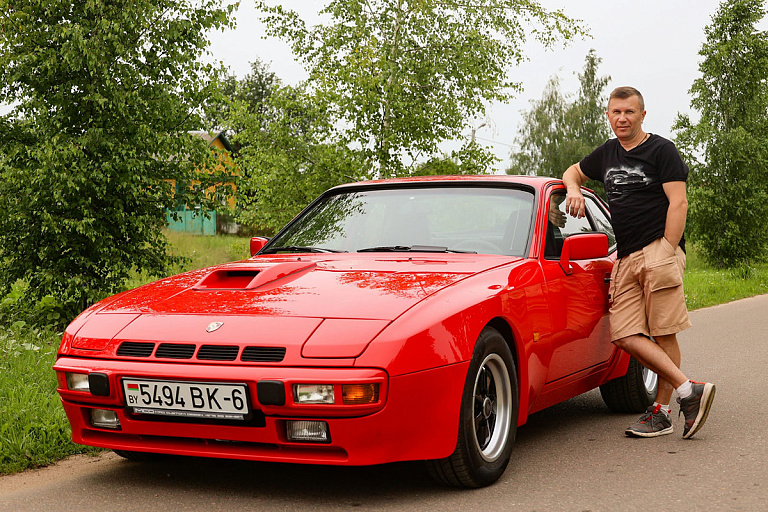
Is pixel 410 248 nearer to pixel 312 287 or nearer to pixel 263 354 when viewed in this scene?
pixel 312 287

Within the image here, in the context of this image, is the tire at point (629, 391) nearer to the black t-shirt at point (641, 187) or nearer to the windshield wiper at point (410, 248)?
the black t-shirt at point (641, 187)

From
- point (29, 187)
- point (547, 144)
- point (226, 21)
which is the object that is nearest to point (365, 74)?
point (226, 21)

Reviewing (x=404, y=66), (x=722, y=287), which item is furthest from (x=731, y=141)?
(x=404, y=66)

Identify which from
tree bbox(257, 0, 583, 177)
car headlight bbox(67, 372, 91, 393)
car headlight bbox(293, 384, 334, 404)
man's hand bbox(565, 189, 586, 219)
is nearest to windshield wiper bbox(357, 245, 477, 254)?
man's hand bbox(565, 189, 586, 219)

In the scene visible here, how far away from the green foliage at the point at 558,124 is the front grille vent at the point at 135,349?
56.9 meters

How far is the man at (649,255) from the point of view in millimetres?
5016

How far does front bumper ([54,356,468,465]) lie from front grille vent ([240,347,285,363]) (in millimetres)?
45

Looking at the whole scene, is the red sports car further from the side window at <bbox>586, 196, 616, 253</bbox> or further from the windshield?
the side window at <bbox>586, 196, 616, 253</bbox>

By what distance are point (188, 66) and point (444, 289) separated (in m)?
5.76

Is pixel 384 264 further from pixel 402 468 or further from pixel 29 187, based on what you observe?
pixel 29 187

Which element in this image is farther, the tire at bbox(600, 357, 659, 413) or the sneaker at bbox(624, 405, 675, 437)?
the tire at bbox(600, 357, 659, 413)

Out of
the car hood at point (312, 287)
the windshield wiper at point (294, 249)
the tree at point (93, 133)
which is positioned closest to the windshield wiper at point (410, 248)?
the car hood at point (312, 287)

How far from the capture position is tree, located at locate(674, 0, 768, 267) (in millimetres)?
26531

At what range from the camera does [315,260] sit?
467 cm
